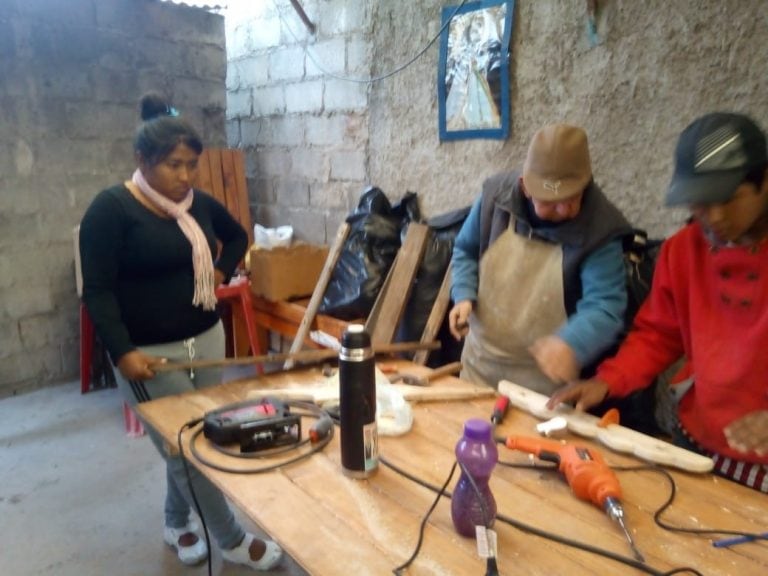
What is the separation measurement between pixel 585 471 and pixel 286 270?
2540 millimetres

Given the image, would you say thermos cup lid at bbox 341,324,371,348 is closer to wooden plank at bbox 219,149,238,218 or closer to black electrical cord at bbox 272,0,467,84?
black electrical cord at bbox 272,0,467,84

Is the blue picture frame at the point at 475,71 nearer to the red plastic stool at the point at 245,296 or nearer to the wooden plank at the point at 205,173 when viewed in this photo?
the red plastic stool at the point at 245,296

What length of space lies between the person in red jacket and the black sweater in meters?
1.20

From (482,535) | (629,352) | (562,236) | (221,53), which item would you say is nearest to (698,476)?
(629,352)

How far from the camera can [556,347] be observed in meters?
1.54

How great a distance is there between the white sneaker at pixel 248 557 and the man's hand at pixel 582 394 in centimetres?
117

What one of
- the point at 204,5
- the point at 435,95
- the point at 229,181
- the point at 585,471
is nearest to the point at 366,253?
the point at 435,95

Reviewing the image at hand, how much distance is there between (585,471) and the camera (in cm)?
116

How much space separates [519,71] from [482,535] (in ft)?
7.21

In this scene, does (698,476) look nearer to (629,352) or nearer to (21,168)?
(629,352)

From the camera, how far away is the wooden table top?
0.96 m

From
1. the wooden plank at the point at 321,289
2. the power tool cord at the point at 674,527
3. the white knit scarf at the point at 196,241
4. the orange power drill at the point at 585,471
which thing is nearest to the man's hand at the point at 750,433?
the power tool cord at the point at 674,527

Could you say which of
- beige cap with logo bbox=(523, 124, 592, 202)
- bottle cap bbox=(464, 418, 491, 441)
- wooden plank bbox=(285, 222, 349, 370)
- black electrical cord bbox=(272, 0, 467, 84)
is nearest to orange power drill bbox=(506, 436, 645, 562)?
bottle cap bbox=(464, 418, 491, 441)

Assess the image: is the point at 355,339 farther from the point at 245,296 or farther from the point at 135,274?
the point at 245,296
